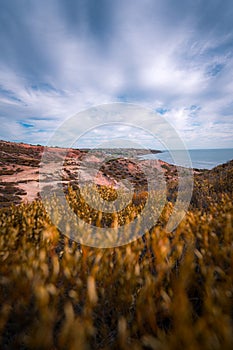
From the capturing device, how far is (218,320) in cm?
118

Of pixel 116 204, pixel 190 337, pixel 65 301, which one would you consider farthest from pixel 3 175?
pixel 190 337

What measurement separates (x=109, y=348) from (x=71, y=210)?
3.13 meters

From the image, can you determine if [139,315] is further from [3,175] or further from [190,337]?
[3,175]

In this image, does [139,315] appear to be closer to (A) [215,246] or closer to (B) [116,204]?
(A) [215,246]

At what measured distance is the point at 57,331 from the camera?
179 centimetres

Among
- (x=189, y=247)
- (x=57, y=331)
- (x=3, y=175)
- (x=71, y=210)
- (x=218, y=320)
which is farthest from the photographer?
(x=3, y=175)

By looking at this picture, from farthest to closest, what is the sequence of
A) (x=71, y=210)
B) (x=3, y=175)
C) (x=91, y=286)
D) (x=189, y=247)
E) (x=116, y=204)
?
(x=3, y=175) → (x=116, y=204) → (x=71, y=210) → (x=189, y=247) → (x=91, y=286)

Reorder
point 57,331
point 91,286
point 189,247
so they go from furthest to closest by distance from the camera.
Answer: point 189,247
point 57,331
point 91,286

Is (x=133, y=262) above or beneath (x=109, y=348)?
above

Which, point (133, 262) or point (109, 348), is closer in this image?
point (109, 348)

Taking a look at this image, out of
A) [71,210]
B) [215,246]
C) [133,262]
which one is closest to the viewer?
[133,262]

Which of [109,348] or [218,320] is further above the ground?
[218,320]

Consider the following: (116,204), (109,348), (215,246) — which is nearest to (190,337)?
(109,348)

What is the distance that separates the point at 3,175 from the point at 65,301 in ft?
65.5
